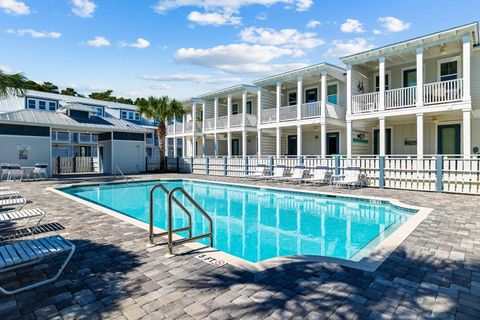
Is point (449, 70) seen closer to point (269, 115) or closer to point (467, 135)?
point (467, 135)

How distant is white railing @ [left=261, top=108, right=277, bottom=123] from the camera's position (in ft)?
64.1

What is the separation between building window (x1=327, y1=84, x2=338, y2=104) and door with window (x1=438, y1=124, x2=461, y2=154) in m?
5.94

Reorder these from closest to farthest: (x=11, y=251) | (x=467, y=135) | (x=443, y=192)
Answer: (x=11, y=251), (x=443, y=192), (x=467, y=135)

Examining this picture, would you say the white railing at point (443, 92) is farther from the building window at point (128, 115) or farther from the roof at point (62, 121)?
the building window at point (128, 115)

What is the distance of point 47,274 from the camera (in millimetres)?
3623

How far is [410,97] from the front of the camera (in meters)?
14.0

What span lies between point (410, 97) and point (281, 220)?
412 inches

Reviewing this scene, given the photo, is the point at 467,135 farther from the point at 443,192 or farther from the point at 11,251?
the point at 11,251

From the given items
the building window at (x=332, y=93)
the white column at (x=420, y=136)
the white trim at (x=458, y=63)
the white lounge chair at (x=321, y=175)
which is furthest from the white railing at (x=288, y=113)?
the white trim at (x=458, y=63)

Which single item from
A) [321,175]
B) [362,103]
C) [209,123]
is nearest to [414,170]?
[321,175]

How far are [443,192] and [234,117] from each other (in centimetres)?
1460

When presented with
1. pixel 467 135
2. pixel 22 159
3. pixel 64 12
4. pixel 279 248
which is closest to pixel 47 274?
pixel 279 248

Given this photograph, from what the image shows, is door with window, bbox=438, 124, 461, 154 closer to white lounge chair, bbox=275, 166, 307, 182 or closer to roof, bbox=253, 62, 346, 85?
roof, bbox=253, 62, 346, 85

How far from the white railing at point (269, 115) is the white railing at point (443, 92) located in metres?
8.87
